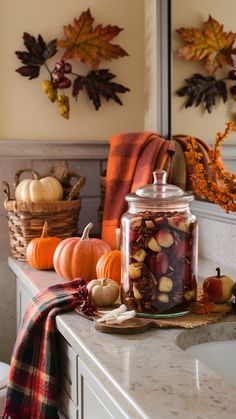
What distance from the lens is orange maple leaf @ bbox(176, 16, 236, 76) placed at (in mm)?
1764

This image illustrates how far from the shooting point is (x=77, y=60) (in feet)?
7.61

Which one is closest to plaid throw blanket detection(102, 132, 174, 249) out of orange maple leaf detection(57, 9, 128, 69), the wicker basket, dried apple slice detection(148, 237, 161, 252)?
the wicker basket

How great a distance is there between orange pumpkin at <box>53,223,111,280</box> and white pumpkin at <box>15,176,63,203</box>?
1.11 feet

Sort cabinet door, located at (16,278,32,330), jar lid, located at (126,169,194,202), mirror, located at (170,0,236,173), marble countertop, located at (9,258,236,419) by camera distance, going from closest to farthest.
A: marble countertop, located at (9,258,236,419)
jar lid, located at (126,169,194,202)
mirror, located at (170,0,236,173)
cabinet door, located at (16,278,32,330)

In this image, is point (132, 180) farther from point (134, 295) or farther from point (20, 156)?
point (134, 295)

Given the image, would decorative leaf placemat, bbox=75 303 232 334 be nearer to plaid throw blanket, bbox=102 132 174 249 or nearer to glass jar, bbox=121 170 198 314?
glass jar, bbox=121 170 198 314

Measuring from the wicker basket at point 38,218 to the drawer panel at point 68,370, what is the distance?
675 mm

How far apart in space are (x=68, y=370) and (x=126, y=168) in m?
0.96

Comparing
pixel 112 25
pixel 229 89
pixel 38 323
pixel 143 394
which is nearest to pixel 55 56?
pixel 112 25

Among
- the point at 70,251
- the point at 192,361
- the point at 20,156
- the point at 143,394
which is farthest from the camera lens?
the point at 20,156

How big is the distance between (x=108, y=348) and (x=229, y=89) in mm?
967

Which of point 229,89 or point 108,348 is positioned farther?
point 229,89

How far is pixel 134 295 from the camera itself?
126 centimetres

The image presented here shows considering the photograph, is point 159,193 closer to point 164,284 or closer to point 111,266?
point 164,284
